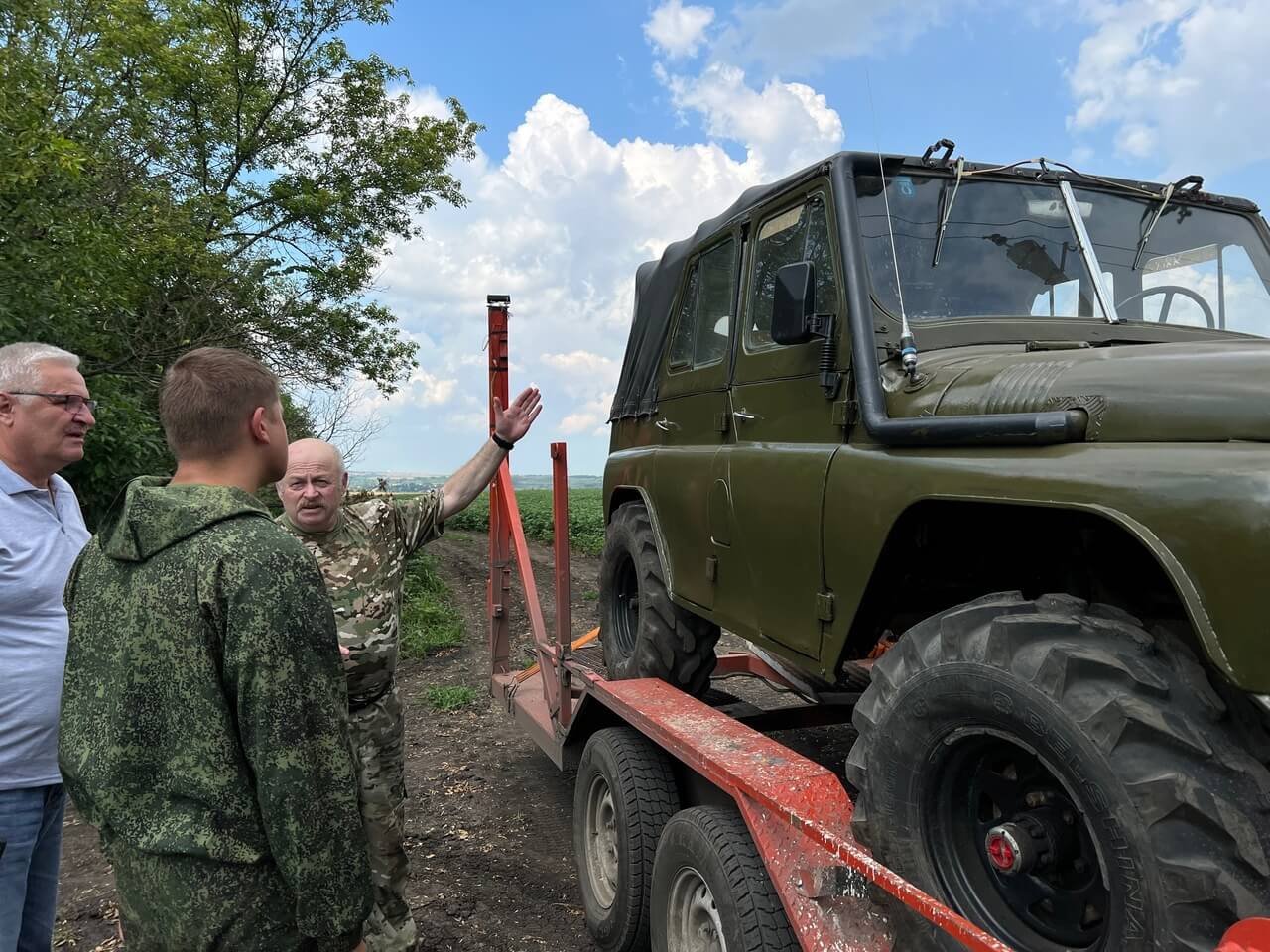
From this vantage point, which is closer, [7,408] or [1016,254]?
[7,408]

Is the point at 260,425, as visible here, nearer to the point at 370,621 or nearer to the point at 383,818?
the point at 370,621

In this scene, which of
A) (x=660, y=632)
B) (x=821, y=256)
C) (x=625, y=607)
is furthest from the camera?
(x=625, y=607)

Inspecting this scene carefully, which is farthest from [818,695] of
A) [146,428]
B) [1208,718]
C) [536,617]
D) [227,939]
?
[146,428]

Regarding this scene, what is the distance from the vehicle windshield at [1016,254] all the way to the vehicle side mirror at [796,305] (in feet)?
0.67

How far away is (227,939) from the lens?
1576 millimetres

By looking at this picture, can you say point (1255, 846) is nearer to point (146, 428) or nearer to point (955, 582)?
point (955, 582)

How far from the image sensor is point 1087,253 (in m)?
2.66

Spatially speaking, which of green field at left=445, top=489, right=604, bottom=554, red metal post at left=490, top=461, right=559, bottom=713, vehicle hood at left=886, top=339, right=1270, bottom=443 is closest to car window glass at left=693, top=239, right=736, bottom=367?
vehicle hood at left=886, top=339, right=1270, bottom=443

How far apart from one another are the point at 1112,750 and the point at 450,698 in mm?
6530

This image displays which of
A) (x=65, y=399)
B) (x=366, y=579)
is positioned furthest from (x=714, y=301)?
(x=65, y=399)

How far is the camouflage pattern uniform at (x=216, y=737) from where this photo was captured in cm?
154

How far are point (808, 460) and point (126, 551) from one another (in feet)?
6.05

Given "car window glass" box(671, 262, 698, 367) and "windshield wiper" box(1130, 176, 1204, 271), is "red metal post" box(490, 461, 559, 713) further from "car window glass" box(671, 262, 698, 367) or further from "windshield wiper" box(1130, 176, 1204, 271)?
"windshield wiper" box(1130, 176, 1204, 271)

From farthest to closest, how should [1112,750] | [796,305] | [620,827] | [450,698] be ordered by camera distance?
[450,698] < [620,827] < [796,305] < [1112,750]
